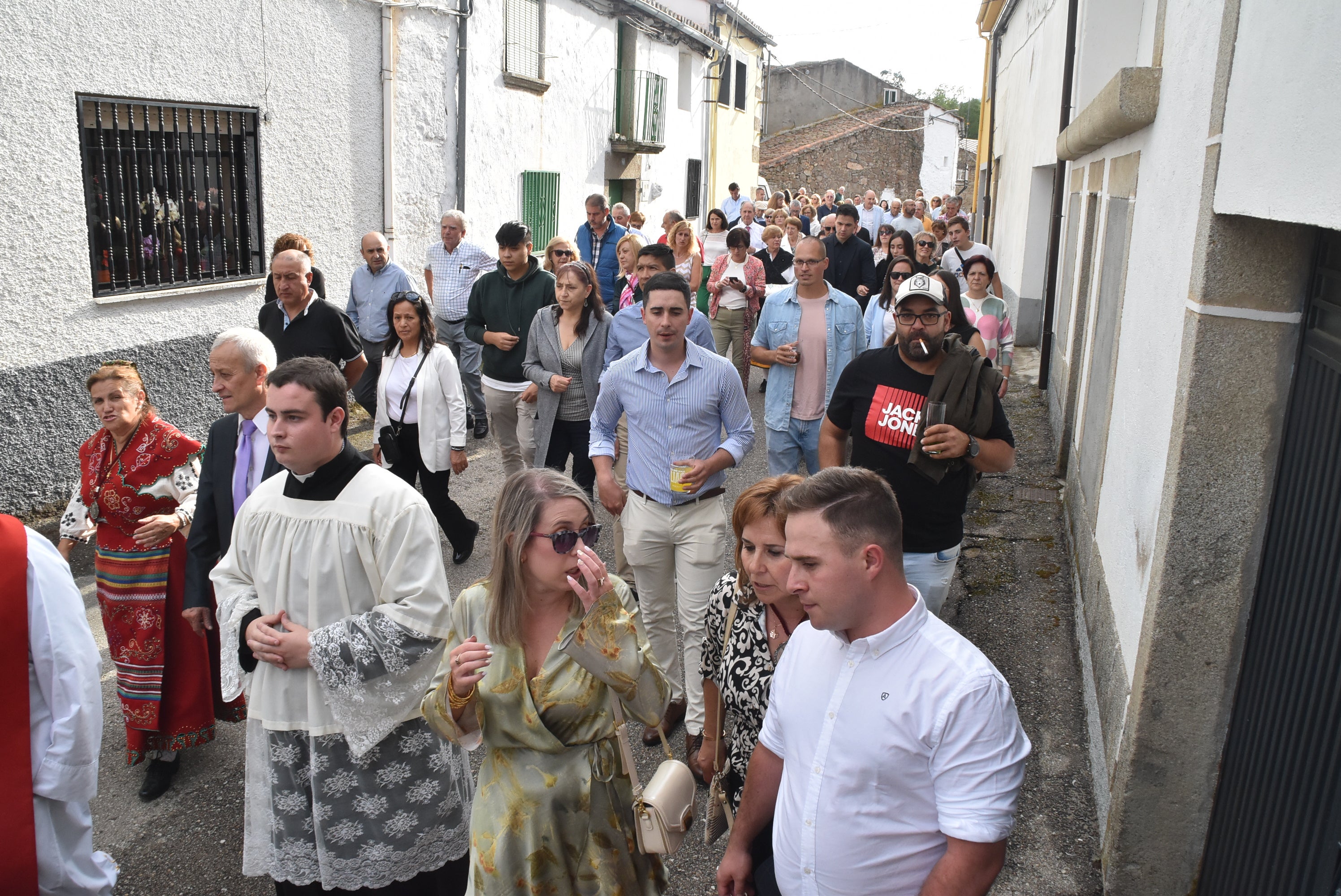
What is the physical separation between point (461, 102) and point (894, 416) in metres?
9.76

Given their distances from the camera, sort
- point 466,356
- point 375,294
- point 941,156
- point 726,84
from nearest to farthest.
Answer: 1. point 375,294
2. point 466,356
3. point 726,84
4. point 941,156

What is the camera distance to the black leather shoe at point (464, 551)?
6.46 meters

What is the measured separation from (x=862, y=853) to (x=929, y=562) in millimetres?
2155

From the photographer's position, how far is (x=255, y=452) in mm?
3748

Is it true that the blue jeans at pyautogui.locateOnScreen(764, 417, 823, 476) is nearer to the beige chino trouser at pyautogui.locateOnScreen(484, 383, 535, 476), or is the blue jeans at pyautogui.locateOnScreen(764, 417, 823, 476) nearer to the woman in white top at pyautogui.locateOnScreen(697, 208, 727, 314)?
the beige chino trouser at pyautogui.locateOnScreen(484, 383, 535, 476)

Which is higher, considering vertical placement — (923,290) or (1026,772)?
(923,290)

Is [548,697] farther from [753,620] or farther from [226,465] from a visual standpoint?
[226,465]

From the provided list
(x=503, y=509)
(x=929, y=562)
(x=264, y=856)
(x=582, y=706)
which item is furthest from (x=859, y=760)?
(x=929, y=562)

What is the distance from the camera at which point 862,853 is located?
2152 millimetres

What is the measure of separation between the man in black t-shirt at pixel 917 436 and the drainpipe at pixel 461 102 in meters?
9.31

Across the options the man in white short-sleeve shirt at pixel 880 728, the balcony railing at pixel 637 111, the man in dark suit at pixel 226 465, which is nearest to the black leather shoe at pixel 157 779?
the man in dark suit at pixel 226 465

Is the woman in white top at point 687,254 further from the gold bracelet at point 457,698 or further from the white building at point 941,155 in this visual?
the white building at point 941,155

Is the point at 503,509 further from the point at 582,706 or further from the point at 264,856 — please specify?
the point at 264,856

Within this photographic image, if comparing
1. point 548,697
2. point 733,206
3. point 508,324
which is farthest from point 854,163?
point 548,697
